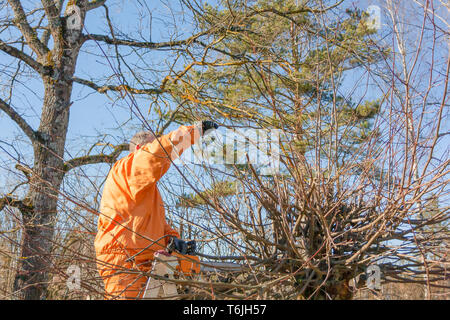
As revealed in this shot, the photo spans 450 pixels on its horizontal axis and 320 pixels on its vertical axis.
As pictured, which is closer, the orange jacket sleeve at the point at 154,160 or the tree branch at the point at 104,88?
the orange jacket sleeve at the point at 154,160

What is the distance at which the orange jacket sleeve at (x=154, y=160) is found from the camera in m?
2.90

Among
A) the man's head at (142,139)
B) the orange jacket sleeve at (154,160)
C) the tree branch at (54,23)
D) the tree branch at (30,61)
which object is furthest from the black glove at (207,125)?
the tree branch at (54,23)

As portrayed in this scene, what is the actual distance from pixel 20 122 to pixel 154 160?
165 inches

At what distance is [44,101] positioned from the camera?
6.54 m

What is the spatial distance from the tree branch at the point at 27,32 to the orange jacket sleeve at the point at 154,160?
451 cm

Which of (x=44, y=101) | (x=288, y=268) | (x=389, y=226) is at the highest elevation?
(x=44, y=101)

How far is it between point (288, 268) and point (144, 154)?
1390 millimetres

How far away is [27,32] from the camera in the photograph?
685cm

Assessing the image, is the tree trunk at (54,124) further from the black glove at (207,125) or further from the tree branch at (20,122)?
the black glove at (207,125)

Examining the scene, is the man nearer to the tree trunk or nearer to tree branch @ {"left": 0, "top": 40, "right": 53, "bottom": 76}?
the tree trunk

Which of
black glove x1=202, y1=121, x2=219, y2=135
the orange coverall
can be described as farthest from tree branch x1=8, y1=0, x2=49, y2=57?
black glove x1=202, y1=121, x2=219, y2=135
